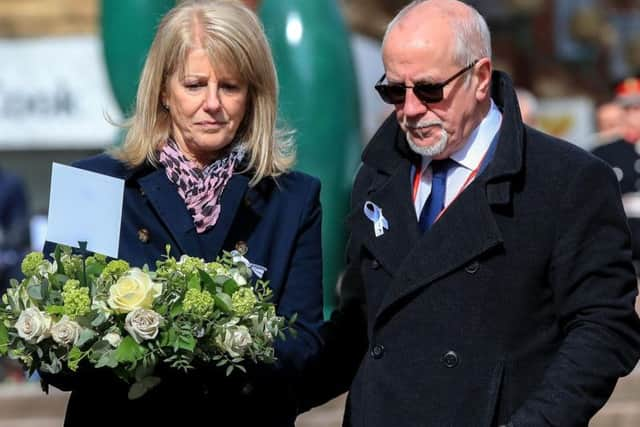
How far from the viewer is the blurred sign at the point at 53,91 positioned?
14531mm

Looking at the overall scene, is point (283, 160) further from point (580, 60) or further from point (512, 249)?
point (580, 60)

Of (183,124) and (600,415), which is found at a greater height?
(183,124)

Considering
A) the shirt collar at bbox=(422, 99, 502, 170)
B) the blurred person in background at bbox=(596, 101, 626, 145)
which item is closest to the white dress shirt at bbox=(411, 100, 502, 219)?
the shirt collar at bbox=(422, 99, 502, 170)

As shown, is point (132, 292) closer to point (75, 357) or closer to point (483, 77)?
point (75, 357)

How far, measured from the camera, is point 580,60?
1834 cm

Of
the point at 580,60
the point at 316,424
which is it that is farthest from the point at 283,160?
the point at 580,60

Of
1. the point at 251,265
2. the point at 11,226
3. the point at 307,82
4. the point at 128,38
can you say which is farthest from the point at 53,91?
the point at 251,265

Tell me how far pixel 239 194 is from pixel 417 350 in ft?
2.08

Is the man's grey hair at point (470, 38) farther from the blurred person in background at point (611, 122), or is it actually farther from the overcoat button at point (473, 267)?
the blurred person in background at point (611, 122)

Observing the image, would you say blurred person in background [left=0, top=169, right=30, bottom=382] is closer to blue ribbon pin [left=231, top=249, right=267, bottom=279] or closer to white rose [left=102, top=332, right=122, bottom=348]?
blue ribbon pin [left=231, top=249, right=267, bottom=279]

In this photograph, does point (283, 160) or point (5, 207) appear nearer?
point (283, 160)

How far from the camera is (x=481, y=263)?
3.80 m

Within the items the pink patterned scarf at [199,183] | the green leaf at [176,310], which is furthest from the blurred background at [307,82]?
the green leaf at [176,310]

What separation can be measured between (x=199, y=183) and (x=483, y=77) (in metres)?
0.79
